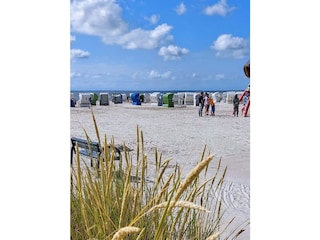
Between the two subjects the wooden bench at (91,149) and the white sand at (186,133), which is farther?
the white sand at (186,133)

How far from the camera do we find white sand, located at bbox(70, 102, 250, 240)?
1766 mm

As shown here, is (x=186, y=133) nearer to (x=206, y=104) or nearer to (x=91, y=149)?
(x=206, y=104)

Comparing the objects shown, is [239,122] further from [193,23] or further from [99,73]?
[99,73]

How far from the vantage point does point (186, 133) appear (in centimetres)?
197

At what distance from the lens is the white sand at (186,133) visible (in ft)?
5.79

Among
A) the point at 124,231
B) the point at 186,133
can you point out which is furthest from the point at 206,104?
the point at 124,231

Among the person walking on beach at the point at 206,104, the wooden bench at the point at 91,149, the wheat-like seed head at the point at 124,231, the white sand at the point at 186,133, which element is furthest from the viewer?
the person walking on beach at the point at 206,104

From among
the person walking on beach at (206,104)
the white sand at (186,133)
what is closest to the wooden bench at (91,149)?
→ the white sand at (186,133)

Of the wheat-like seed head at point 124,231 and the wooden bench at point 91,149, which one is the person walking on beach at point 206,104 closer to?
the wooden bench at point 91,149

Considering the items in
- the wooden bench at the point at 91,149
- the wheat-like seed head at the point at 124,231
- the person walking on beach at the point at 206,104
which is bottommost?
the wheat-like seed head at the point at 124,231

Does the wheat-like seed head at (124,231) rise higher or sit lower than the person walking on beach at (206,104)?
lower

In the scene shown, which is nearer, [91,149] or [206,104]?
[91,149]

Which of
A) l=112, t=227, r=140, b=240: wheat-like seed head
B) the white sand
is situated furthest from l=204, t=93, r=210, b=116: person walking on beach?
l=112, t=227, r=140, b=240: wheat-like seed head
